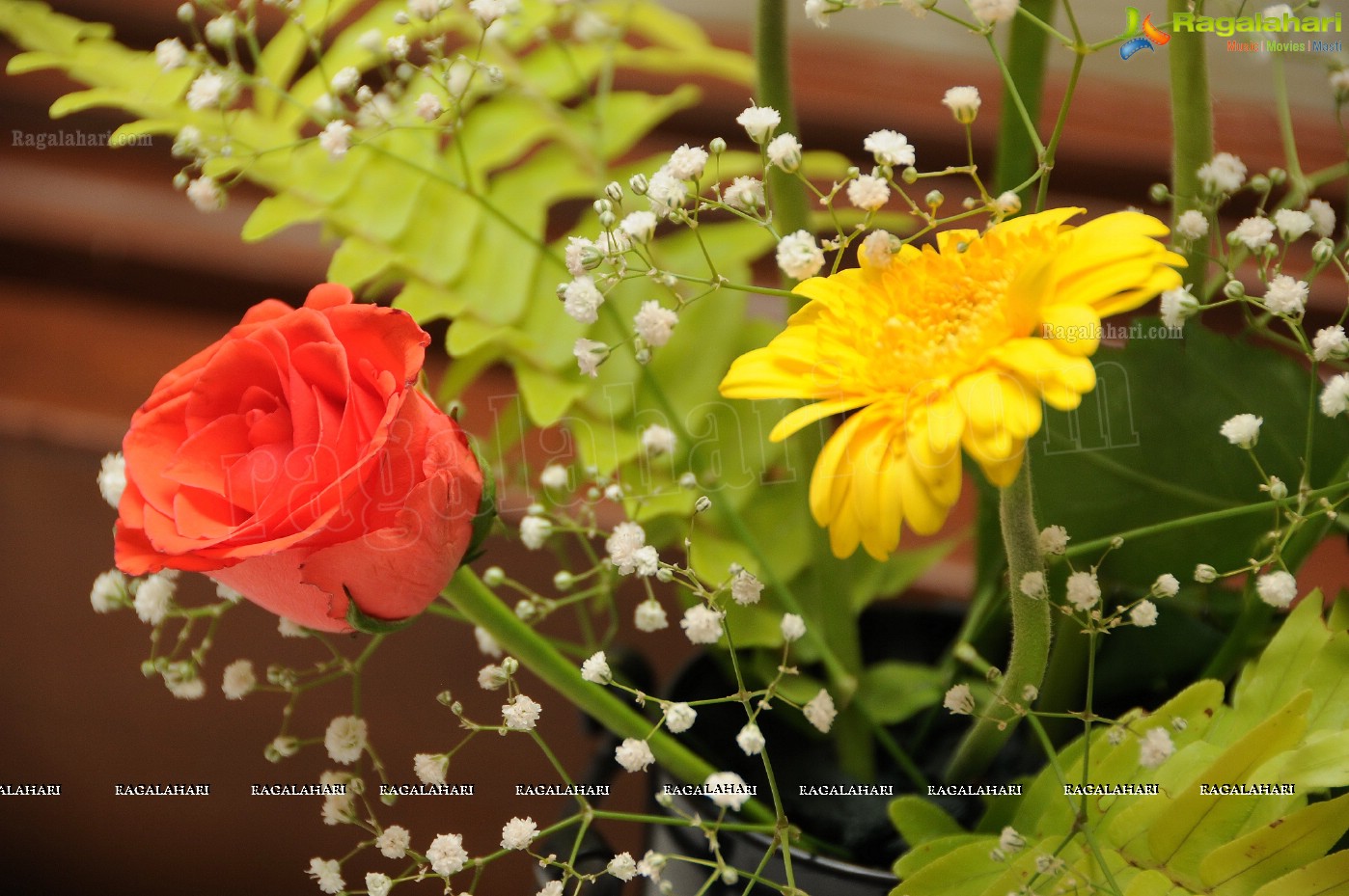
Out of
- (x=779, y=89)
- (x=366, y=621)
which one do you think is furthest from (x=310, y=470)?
(x=779, y=89)

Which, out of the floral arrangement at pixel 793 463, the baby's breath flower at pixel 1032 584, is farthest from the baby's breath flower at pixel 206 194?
the baby's breath flower at pixel 1032 584

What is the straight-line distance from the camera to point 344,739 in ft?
0.87

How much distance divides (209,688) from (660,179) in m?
0.34

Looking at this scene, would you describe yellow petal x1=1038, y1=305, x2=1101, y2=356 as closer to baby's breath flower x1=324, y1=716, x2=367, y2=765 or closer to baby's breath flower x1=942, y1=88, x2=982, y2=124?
baby's breath flower x1=942, y1=88, x2=982, y2=124

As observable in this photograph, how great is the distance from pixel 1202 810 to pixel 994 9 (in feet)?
0.55

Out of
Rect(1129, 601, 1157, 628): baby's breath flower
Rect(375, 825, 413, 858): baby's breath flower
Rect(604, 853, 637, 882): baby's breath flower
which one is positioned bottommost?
Rect(375, 825, 413, 858): baby's breath flower

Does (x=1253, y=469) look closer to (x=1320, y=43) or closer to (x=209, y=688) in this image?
(x=1320, y=43)

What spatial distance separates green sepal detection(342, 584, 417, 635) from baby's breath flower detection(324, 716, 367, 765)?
48mm

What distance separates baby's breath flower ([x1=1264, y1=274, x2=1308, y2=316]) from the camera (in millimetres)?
218

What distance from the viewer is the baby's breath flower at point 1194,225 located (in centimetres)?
24

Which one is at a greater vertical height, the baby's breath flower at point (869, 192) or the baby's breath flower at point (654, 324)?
the baby's breath flower at point (869, 192)

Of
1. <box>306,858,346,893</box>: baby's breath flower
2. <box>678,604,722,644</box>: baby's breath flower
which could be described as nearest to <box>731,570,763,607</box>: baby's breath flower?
<box>678,604,722,644</box>: baby's breath flower

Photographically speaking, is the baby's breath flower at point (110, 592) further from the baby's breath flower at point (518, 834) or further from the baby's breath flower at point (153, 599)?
the baby's breath flower at point (518, 834)

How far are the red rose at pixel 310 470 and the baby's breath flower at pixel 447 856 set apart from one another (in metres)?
0.05
